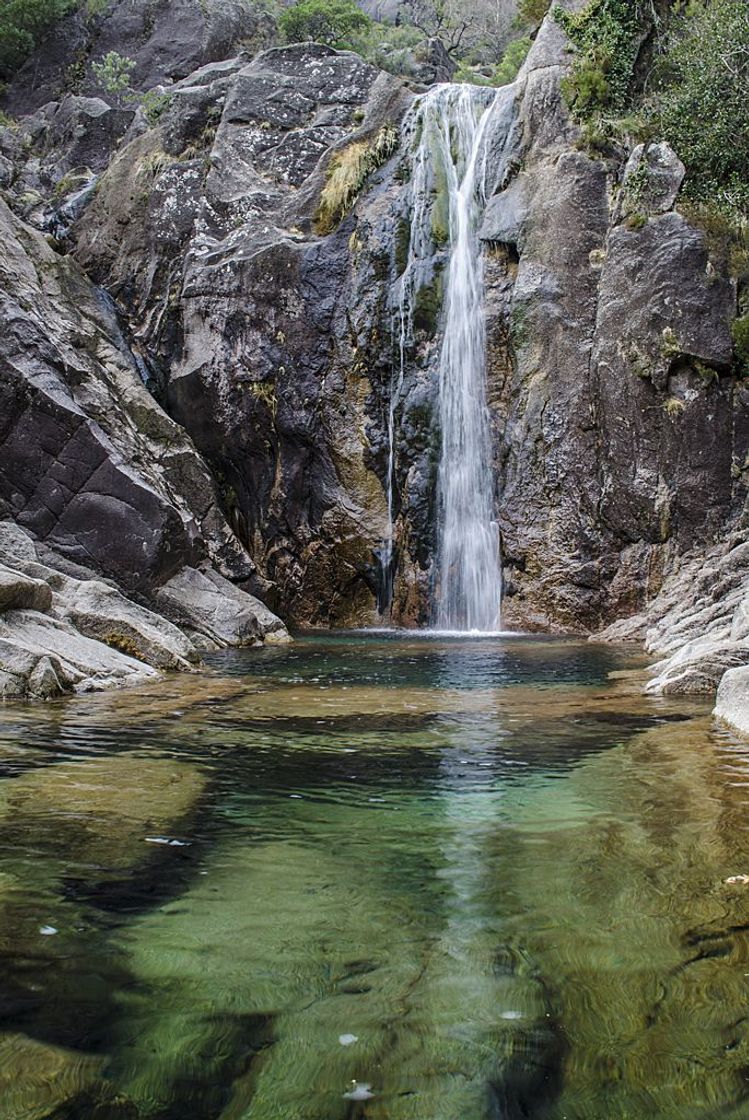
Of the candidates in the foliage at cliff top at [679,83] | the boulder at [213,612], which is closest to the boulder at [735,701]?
the boulder at [213,612]

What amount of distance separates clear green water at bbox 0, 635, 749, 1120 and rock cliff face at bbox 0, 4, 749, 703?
9.77 metres

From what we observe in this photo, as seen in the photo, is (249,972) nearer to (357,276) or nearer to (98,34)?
(357,276)

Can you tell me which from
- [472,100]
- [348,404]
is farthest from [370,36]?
[348,404]

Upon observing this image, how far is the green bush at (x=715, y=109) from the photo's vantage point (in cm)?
1789

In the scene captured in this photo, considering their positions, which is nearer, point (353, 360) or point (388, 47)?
point (353, 360)

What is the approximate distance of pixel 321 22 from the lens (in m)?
36.2

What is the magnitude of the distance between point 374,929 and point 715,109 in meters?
19.8

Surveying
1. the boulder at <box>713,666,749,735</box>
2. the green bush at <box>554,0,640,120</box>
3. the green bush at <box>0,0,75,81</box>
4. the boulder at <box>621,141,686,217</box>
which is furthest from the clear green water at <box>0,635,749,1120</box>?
the green bush at <box>0,0,75,81</box>

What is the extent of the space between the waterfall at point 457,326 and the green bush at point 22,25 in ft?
70.2

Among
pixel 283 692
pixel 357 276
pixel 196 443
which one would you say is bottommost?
pixel 283 692

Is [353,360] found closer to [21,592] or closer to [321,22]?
[21,592]

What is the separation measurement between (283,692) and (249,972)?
6.31 m

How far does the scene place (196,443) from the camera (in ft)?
72.5

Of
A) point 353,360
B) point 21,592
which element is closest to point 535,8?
point 353,360
